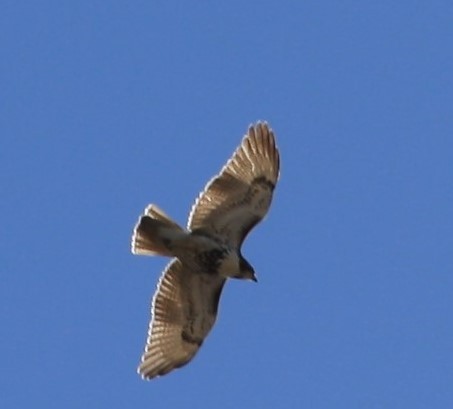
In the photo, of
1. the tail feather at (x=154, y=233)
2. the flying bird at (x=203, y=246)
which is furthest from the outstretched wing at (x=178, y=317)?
the tail feather at (x=154, y=233)

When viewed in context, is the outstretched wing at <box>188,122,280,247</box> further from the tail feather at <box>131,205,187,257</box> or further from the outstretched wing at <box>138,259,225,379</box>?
the outstretched wing at <box>138,259,225,379</box>

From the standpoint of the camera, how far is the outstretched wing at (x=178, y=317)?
29156 mm

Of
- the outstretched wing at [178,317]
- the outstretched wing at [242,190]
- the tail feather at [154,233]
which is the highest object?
the outstretched wing at [242,190]

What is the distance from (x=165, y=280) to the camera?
29.3 metres

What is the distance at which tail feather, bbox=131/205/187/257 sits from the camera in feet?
92.1

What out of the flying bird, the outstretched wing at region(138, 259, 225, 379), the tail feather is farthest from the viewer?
the outstretched wing at region(138, 259, 225, 379)

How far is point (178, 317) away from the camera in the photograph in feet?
96.8

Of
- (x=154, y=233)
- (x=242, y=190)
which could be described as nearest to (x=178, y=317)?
(x=154, y=233)

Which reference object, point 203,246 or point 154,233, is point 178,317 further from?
point 154,233

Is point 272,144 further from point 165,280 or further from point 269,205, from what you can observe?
point 165,280

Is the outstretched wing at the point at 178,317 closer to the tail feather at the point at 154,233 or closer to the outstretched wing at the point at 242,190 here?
the tail feather at the point at 154,233

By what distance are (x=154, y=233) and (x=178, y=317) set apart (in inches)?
75.1

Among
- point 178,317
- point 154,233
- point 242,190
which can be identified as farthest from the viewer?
point 178,317

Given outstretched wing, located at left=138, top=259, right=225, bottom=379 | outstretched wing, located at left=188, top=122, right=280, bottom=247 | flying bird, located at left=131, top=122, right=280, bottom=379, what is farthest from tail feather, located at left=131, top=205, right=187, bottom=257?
outstretched wing, located at left=138, top=259, right=225, bottom=379
